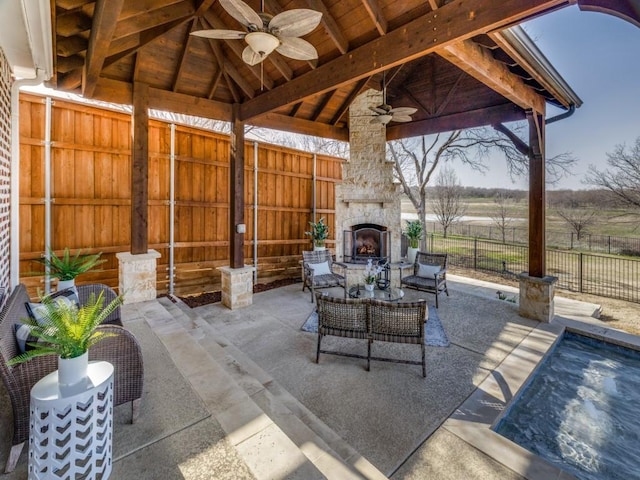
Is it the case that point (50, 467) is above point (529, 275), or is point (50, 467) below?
below

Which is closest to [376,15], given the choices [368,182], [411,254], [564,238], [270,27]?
[270,27]

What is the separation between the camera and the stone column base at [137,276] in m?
4.38

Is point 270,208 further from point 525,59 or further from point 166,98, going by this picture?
point 525,59

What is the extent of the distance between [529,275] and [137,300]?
629 centimetres

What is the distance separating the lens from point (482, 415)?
2.56 meters

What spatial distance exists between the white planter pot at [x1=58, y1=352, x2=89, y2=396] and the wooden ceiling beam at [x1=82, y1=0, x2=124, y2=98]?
2.63 metres

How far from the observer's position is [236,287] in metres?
5.05

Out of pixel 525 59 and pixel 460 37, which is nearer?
pixel 460 37

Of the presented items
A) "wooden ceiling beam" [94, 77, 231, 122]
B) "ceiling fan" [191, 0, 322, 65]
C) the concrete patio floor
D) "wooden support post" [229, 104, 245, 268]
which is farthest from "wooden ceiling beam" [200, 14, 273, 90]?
the concrete patio floor

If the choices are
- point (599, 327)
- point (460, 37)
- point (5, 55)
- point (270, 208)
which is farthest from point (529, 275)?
point (5, 55)

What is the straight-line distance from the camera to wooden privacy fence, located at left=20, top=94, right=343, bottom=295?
14.4ft

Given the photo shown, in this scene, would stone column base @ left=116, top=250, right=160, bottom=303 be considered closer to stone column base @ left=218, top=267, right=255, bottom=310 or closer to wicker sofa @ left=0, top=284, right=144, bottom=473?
stone column base @ left=218, top=267, right=255, bottom=310

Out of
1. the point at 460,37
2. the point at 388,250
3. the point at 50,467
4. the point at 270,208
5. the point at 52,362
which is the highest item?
the point at 460,37

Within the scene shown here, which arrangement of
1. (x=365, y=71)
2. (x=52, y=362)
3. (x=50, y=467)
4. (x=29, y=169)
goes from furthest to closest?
(x=29, y=169) → (x=365, y=71) → (x=52, y=362) → (x=50, y=467)
